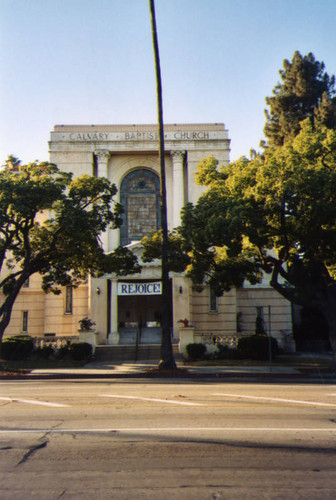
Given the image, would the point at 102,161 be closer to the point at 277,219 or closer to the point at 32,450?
the point at 277,219

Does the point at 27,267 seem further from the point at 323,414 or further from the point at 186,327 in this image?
the point at 323,414

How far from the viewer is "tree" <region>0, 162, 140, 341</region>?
797 inches

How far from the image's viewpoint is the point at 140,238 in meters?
33.2

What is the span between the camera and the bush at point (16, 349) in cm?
2522

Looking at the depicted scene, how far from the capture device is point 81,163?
3294cm

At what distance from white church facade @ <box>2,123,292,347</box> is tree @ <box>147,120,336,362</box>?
8.18 m

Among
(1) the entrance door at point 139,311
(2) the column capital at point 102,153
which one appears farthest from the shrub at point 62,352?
(2) the column capital at point 102,153

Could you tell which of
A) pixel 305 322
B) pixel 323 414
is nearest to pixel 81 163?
pixel 305 322

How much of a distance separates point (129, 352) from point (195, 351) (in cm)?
448

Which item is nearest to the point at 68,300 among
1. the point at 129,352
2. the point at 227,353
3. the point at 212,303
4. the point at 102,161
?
the point at 129,352

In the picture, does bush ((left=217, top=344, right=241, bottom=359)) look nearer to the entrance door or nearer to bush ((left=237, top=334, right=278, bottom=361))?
bush ((left=237, top=334, right=278, bottom=361))

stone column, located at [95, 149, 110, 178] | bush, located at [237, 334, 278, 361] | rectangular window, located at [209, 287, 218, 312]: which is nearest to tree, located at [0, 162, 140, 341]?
bush, located at [237, 334, 278, 361]

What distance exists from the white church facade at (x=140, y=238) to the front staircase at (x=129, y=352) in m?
2.06

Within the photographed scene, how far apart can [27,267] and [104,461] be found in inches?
654
